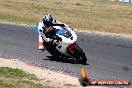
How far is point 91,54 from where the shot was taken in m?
18.4

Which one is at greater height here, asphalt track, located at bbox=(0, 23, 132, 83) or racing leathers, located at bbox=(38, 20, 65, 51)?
racing leathers, located at bbox=(38, 20, 65, 51)

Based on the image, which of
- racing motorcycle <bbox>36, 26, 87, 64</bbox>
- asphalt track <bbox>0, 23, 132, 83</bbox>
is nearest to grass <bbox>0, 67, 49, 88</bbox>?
asphalt track <bbox>0, 23, 132, 83</bbox>

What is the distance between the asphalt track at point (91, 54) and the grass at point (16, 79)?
2.14 m

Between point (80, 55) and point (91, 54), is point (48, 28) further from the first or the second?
point (91, 54)

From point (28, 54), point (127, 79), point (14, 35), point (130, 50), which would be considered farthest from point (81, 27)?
A: point (127, 79)

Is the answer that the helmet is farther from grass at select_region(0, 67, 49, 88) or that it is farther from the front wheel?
grass at select_region(0, 67, 49, 88)

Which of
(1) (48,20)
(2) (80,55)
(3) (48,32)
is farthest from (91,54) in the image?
(1) (48,20)

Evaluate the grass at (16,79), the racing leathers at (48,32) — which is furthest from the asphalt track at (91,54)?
the grass at (16,79)

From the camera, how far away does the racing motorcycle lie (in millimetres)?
16094

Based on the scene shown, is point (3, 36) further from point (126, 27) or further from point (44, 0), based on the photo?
point (44, 0)

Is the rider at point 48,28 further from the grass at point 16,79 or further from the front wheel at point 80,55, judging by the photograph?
the grass at point 16,79

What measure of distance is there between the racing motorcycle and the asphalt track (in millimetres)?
280

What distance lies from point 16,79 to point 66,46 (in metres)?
4.21

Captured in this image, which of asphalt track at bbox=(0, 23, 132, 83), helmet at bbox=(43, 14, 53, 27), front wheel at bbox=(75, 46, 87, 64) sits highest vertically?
helmet at bbox=(43, 14, 53, 27)
